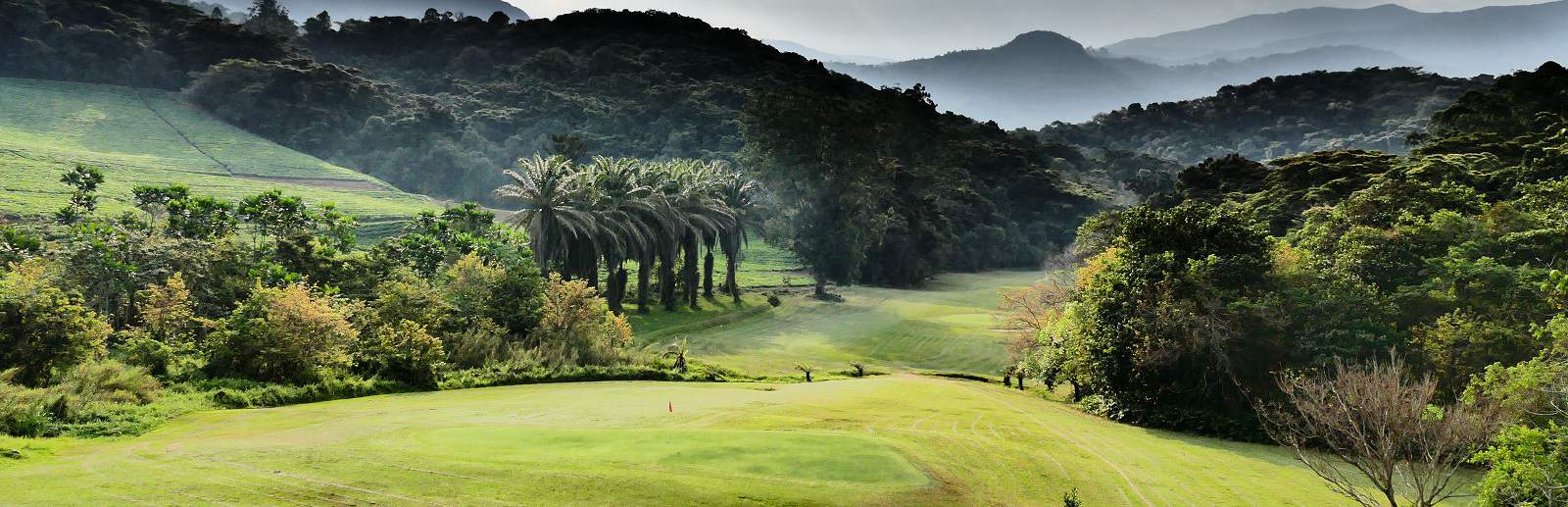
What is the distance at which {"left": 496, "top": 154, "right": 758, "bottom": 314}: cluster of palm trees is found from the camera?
4156 centimetres

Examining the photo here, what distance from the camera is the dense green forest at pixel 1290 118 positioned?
147 m

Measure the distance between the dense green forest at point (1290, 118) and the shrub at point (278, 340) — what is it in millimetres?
160418

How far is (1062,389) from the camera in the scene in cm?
3534

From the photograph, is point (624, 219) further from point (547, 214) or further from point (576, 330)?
point (576, 330)

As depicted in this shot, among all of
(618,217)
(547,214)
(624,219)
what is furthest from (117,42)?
(624,219)

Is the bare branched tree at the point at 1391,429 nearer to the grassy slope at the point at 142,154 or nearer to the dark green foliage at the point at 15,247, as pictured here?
the dark green foliage at the point at 15,247

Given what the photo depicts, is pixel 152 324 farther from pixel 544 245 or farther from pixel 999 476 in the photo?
pixel 999 476

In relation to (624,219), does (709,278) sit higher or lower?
lower

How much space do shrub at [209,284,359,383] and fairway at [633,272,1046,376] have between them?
55.8 feet

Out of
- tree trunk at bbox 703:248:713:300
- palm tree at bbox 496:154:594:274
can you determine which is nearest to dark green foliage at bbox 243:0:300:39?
tree trunk at bbox 703:248:713:300

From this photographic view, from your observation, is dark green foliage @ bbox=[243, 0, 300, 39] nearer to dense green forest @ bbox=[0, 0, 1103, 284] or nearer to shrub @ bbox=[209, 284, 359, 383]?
dense green forest @ bbox=[0, 0, 1103, 284]

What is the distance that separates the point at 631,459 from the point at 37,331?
1457 centimetres

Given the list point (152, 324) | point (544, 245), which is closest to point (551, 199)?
point (544, 245)

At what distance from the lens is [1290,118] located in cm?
16562
